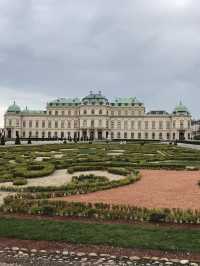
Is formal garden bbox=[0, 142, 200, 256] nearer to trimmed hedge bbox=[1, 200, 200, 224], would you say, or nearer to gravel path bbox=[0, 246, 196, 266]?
trimmed hedge bbox=[1, 200, 200, 224]

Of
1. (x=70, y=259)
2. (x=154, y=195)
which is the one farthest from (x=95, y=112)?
(x=70, y=259)

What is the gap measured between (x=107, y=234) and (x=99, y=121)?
107093 mm

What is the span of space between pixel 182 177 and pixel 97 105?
322ft

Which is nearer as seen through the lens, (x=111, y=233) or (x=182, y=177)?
(x=111, y=233)

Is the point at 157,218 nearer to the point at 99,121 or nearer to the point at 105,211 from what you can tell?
the point at 105,211

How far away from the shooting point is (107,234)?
6.45 metres

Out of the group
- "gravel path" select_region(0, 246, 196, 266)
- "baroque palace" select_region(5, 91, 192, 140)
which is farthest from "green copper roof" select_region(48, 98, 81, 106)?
"gravel path" select_region(0, 246, 196, 266)

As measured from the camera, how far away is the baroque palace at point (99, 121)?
113 meters

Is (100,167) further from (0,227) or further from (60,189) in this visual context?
(0,227)

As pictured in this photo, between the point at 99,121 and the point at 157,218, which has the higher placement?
the point at 99,121

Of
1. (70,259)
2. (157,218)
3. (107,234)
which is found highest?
(157,218)

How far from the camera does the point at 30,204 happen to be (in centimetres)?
834

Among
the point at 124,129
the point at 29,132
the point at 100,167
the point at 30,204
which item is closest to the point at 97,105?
the point at 124,129

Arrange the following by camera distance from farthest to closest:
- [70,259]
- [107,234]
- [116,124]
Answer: [116,124]
[107,234]
[70,259]
